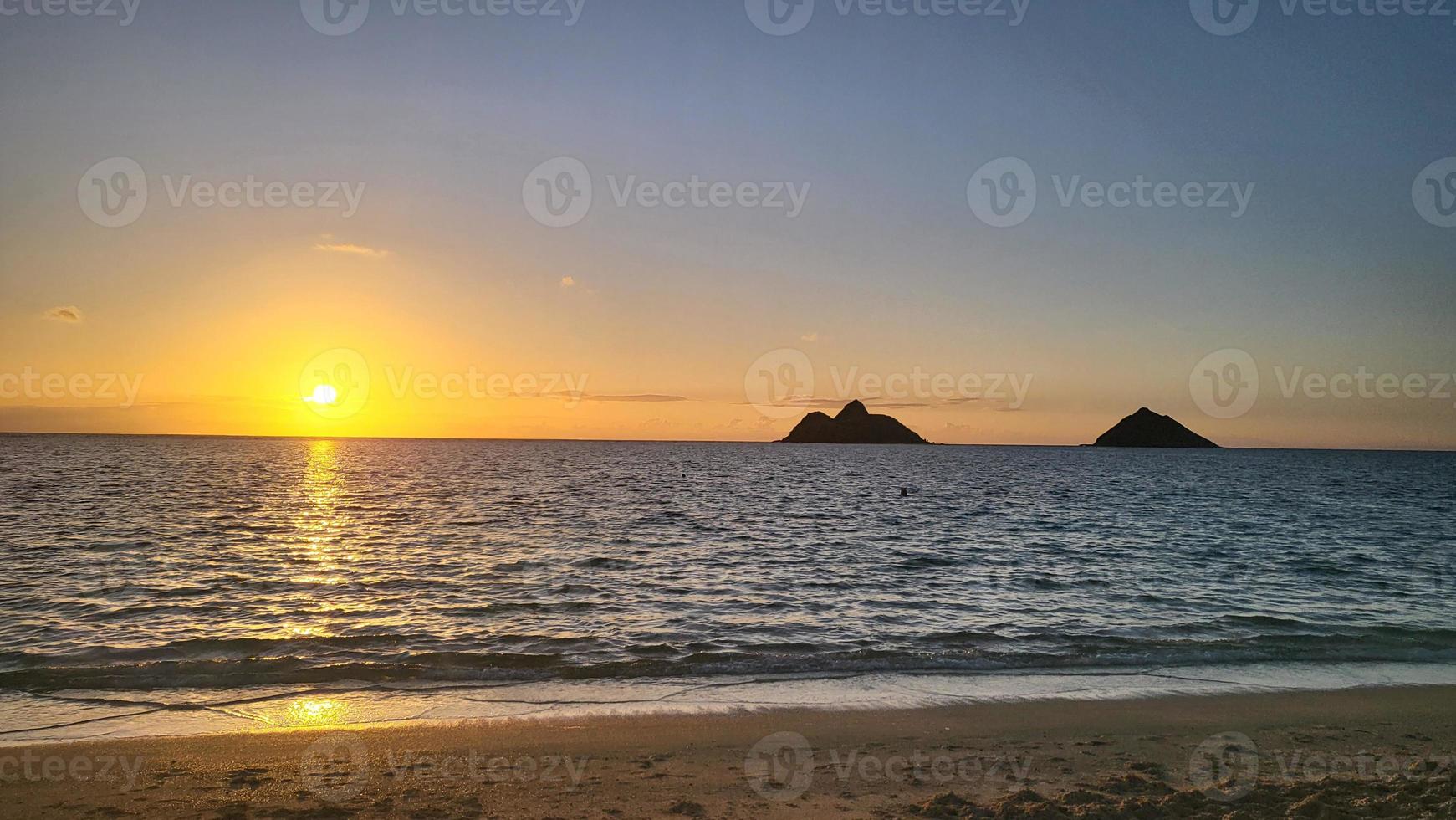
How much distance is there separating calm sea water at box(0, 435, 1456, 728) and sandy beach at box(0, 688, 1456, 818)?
3264 millimetres

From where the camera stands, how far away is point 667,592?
21.6 meters

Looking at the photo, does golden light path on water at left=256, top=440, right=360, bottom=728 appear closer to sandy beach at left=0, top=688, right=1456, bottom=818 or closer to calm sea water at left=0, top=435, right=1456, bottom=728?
calm sea water at left=0, top=435, right=1456, bottom=728

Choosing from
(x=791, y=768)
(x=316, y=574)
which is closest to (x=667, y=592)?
(x=316, y=574)

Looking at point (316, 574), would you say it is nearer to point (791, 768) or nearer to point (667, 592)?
point (667, 592)

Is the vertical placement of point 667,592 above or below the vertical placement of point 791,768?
below

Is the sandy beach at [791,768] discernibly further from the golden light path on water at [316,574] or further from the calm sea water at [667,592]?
the calm sea water at [667,592]

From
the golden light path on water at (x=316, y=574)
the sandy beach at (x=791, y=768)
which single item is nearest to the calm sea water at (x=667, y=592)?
the golden light path on water at (x=316, y=574)

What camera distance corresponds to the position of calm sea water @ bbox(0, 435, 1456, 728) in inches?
587

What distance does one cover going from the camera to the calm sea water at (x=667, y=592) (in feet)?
49.0

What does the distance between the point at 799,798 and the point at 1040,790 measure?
2.50 m

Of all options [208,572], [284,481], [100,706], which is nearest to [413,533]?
[208,572]

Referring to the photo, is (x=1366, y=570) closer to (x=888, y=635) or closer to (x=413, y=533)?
(x=888, y=635)

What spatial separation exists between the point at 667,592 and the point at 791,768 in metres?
12.5

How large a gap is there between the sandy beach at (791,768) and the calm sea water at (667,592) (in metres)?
3.26
